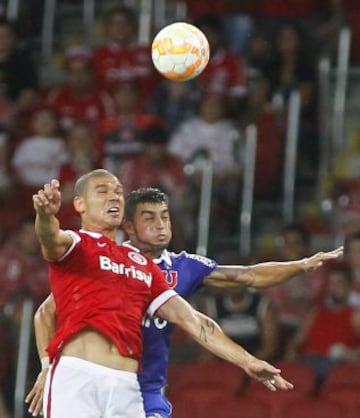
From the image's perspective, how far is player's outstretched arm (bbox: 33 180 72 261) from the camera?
6.73 metres

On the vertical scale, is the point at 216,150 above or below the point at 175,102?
below

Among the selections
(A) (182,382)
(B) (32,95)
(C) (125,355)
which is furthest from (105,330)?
(B) (32,95)

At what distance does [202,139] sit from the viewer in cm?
1252

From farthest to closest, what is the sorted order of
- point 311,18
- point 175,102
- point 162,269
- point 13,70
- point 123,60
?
point 311,18 < point 13,70 < point 123,60 < point 175,102 < point 162,269

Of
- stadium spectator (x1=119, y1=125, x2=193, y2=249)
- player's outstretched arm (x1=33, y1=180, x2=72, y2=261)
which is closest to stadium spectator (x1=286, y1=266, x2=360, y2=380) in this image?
stadium spectator (x1=119, y1=125, x2=193, y2=249)

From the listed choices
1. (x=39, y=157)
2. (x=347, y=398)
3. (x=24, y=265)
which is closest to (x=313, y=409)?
(x=347, y=398)

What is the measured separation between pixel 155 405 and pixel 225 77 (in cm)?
596

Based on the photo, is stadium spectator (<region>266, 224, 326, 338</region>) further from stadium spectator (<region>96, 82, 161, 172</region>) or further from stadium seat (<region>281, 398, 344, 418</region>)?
stadium spectator (<region>96, 82, 161, 172</region>)

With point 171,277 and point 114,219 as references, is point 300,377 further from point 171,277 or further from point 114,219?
point 114,219

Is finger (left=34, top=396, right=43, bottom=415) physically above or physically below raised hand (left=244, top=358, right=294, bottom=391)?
below

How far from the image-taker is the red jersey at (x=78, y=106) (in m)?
13.2

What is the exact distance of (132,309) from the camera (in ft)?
23.7

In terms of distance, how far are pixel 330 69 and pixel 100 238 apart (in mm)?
6501

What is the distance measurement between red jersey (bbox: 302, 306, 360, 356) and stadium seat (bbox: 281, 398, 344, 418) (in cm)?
55
